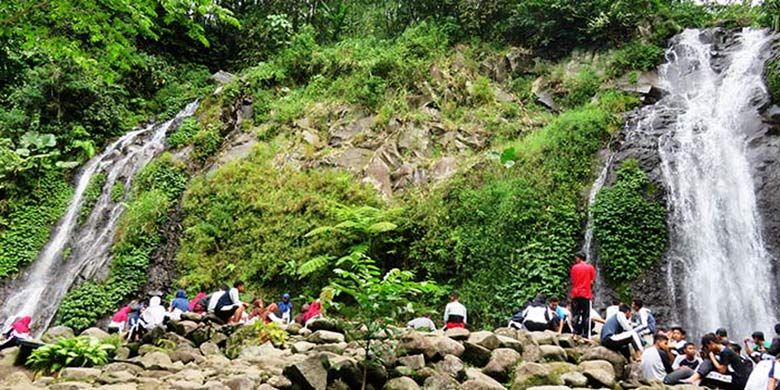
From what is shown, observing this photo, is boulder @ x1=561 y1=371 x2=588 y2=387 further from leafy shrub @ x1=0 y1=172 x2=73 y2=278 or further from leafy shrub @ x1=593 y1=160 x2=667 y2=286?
leafy shrub @ x1=0 y1=172 x2=73 y2=278

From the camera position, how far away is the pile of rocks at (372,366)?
19.1 feet

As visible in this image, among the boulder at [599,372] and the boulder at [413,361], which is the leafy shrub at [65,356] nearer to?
the boulder at [413,361]

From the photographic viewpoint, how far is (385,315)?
5980mm

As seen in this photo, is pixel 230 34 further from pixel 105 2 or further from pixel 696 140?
pixel 105 2

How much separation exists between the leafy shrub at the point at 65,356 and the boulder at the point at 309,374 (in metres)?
3.69

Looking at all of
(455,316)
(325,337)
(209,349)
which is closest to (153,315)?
(209,349)

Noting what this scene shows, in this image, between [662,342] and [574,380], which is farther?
[662,342]

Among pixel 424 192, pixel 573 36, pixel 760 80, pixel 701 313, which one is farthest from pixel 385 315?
pixel 573 36

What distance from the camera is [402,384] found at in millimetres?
5789

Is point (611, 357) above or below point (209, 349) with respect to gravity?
above

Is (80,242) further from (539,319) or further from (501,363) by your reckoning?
(501,363)

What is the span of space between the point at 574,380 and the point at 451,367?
1.29 m

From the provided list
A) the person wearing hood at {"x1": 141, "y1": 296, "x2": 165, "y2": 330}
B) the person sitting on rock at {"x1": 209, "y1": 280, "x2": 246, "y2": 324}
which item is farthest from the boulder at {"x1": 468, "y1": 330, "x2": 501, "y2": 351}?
the person wearing hood at {"x1": 141, "y1": 296, "x2": 165, "y2": 330}

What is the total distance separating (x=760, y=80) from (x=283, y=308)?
13924 millimetres
